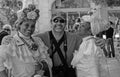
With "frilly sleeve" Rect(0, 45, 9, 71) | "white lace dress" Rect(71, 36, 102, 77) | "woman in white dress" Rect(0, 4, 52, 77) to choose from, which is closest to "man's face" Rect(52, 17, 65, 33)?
"white lace dress" Rect(71, 36, 102, 77)

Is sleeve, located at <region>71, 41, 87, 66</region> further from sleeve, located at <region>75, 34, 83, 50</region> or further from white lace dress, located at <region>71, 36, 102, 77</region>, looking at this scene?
sleeve, located at <region>75, 34, 83, 50</region>

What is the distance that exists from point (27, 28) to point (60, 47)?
1012 mm

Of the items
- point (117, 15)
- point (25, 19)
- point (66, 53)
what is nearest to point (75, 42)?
point (66, 53)

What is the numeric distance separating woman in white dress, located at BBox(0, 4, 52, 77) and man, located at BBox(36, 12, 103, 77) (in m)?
0.64

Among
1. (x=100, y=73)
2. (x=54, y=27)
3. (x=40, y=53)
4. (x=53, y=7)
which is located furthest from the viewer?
(x=53, y=7)

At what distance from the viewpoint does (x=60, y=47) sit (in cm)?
448

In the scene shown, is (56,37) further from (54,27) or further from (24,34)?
(24,34)

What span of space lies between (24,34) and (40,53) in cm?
32

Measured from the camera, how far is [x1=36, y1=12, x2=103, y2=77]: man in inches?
174

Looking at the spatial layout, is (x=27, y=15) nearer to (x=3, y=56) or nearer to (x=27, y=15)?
(x=27, y=15)

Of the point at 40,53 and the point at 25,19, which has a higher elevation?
the point at 25,19

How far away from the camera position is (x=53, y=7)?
83.7 feet

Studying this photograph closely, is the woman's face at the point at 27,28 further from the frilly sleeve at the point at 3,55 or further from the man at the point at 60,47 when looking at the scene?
the man at the point at 60,47

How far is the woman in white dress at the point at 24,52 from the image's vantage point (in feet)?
11.1
